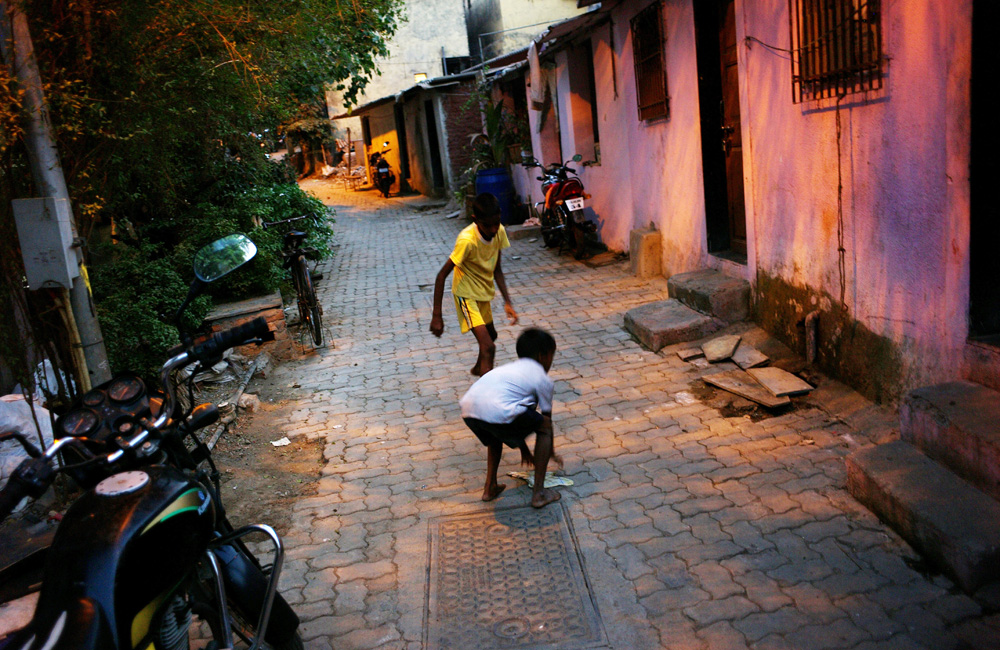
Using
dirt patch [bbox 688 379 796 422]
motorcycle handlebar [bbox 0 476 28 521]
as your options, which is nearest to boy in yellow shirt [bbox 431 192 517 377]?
dirt patch [bbox 688 379 796 422]

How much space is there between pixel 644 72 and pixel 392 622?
7.68 m

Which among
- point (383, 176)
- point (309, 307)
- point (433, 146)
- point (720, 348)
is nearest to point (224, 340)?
point (720, 348)

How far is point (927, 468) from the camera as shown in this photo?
147 inches

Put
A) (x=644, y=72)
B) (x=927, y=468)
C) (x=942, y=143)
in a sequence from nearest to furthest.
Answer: (x=927, y=468), (x=942, y=143), (x=644, y=72)

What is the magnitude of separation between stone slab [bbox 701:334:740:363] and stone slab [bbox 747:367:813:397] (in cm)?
51

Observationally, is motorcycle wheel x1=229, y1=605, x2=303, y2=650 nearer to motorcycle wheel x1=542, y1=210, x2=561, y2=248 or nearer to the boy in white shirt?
the boy in white shirt

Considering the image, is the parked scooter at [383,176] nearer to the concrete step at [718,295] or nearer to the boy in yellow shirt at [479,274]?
the concrete step at [718,295]

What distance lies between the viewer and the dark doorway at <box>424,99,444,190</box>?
23922 mm

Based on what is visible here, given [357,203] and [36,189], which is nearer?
[36,189]

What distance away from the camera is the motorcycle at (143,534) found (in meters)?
1.99

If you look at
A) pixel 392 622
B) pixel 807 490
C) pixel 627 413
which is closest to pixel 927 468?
pixel 807 490

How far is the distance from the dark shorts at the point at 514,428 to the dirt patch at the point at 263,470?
50.8 inches

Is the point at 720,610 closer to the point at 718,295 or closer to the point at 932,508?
the point at 932,508

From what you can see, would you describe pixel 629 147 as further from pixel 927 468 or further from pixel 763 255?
pixel 927 468
